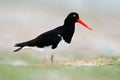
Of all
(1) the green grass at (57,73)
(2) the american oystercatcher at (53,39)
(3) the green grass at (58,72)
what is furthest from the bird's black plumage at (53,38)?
(1) the green grass at (57,73)

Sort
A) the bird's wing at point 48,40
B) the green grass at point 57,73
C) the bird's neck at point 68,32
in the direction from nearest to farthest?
the green grass at point 57,73 → the bird's wing at point 48,40 → the bird's neck at point 68,32

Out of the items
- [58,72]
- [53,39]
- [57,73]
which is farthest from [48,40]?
[57,73]

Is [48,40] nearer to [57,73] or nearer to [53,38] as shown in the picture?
[53,38]

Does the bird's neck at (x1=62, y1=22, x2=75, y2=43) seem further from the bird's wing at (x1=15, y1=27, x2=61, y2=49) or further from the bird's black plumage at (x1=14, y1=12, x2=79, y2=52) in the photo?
the bird's wing at (x1=15, y1=27, x2=61, y2=49)

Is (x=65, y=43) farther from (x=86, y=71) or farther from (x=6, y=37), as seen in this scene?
(x=6, y=37)

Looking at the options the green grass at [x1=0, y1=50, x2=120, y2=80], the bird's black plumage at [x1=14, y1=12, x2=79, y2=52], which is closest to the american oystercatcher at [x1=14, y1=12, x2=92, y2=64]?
the bird's black plumage at [x1=14, y1=12, x2=79, y2=52]

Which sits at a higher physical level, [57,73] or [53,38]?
[53,38]

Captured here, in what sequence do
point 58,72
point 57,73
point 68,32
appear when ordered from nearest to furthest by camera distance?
point 57,73 < point 58,72 < point 68,32

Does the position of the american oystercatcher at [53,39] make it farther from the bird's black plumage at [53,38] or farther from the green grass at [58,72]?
the green grass at [58,72]

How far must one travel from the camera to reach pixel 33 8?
50.8 meters

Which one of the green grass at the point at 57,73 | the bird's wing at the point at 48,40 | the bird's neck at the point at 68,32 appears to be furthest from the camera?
the bird's neck at the point at 68,32

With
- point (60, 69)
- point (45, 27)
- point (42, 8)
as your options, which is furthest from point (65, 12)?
point (60, 69)

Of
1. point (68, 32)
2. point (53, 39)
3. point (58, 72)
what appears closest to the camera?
point (58, 72)

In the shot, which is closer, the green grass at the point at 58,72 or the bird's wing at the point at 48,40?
the green grass at the point at 58,72
